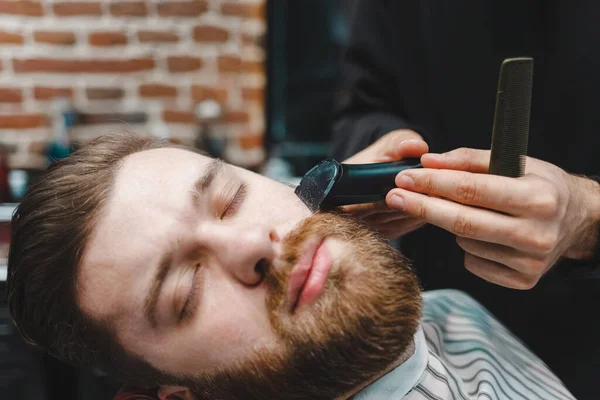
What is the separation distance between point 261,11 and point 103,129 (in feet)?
3.44

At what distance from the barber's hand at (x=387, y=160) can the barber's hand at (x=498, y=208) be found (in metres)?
0.08

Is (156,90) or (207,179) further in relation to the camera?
(156,90)

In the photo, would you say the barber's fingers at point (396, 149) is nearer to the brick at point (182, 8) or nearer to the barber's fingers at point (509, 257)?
the barber's fingers at point (509, 257)

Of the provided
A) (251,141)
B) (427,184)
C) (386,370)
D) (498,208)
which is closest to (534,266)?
(498,208)

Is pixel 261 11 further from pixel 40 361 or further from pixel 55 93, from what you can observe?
pixel 40 361

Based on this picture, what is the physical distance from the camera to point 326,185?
39.0 inches

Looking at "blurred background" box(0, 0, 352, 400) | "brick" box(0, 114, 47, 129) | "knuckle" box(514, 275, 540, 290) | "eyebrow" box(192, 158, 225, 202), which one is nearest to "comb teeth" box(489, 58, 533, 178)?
"knuckle" box(514, 275, 540, 290)

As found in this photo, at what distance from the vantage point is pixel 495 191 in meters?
0.84

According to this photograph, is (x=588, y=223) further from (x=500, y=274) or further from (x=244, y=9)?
(x=244, y=9)

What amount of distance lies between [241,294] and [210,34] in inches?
73.2

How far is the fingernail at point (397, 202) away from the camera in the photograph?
3.13 ft

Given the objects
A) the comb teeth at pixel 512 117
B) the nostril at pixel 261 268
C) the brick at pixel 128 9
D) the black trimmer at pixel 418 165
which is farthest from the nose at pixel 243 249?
the brick at pixel 128 9

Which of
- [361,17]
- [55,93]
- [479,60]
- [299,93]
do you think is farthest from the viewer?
[299,93]

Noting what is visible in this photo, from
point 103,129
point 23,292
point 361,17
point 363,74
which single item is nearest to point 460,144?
point 363,74
